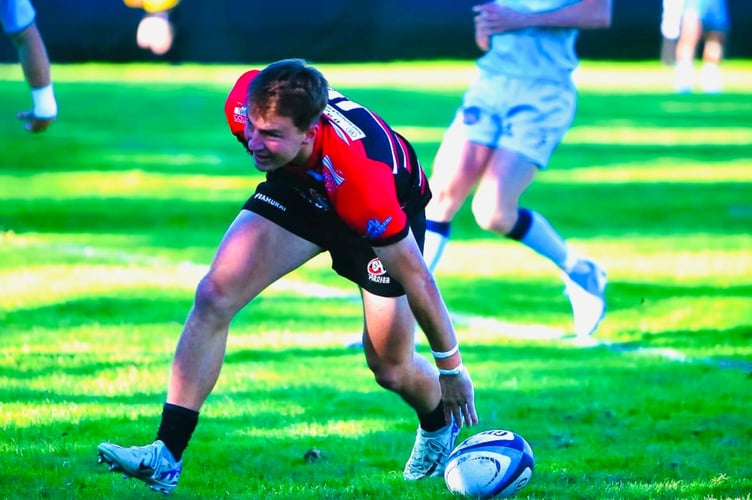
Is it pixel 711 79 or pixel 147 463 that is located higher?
pixel 147 463

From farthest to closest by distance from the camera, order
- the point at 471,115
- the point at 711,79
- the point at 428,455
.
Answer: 1. the point at 711,79
2. the point at 471,115
3. the point at 428,455

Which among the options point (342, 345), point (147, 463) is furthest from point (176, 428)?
point (342, 345)

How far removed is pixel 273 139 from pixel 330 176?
0.25m

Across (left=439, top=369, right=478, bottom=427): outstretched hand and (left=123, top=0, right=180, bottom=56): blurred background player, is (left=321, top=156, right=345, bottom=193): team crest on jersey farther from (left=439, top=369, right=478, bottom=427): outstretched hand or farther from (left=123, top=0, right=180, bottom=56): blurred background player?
(left=123, top=0, right=180, bottom=56): blurred background player

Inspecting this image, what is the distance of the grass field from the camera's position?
5727 millimetres

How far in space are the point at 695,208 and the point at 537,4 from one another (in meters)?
6.79

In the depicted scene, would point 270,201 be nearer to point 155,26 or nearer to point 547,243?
point 547,243

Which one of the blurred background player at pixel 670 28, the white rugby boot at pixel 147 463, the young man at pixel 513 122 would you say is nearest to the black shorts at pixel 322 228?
the white rugby boot at pixel 147 463

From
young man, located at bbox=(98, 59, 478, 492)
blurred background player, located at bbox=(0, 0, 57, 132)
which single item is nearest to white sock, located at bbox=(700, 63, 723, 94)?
blurred background player, located at bbox=(0, 0, 57, 132)

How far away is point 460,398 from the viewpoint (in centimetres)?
508

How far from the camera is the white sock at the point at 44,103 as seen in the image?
7.24m

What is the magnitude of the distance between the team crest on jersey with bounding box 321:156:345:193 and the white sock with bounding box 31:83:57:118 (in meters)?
2.77

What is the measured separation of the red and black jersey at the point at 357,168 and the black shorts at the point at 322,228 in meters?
0.21

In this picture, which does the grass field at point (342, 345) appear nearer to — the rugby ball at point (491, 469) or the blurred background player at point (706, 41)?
the rugby ball at point (491, 469)
